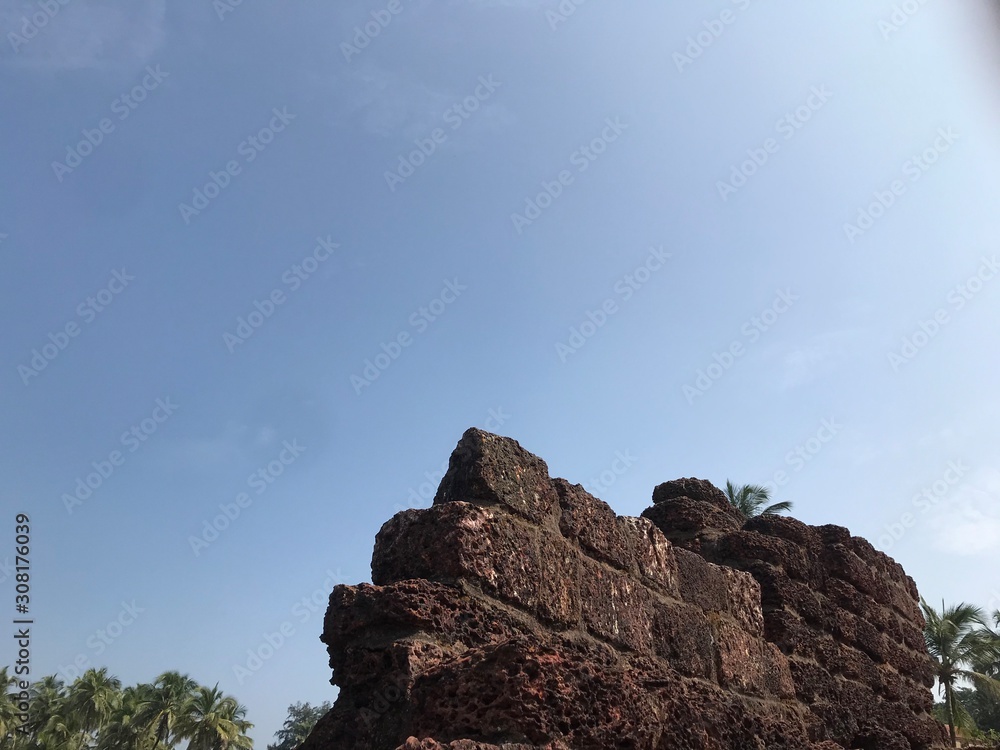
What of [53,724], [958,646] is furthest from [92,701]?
[958,646]

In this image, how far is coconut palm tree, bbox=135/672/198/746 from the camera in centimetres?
4138

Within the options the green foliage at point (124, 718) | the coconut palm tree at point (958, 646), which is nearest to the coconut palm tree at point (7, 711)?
the green foliage at point (124, 718)

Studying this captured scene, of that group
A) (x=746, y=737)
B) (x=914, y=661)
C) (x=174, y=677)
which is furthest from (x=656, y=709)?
(x=174, y=677)

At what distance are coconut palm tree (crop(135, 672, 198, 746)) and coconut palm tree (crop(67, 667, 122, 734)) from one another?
244 centimetres

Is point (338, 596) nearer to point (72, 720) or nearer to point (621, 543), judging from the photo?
point (621, 543)

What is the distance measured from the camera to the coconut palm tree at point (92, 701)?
44781 mm

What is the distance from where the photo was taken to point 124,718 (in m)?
42.4

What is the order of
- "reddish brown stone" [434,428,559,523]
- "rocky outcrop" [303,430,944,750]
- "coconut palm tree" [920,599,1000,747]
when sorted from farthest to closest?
"coconut palm tree" [920,599,1000,747], "reddish brown stone" [434,428,559,523], "rocky outcrop" [303,430,944,750]

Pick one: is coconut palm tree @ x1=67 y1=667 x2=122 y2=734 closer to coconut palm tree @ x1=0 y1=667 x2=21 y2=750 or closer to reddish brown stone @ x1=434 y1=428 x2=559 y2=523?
coconut palm tree @ x1=0 y1=667 x2=21 y2=750

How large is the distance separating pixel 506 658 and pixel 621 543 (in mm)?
1417

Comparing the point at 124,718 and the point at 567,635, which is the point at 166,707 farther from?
the point at 567,635

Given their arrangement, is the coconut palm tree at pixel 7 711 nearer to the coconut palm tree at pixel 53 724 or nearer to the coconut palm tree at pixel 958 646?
the coconut palm tree at pixel 53 724

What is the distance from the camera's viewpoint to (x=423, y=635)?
8.70ft

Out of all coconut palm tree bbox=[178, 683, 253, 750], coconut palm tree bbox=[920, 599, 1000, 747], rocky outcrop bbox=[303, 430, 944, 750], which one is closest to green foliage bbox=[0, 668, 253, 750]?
coconut palm tree bbox=[178, 683, 253, 750]
